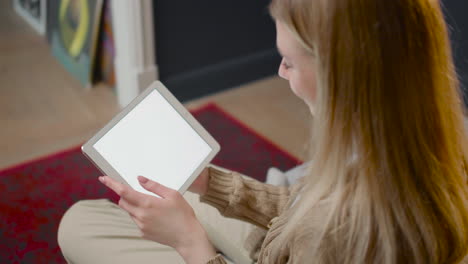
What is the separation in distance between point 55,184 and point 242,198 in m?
0.98

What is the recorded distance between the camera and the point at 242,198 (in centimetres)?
112

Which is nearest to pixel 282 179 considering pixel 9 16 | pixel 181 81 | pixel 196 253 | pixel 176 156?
pixel 176 156

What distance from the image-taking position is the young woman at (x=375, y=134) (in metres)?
0.71

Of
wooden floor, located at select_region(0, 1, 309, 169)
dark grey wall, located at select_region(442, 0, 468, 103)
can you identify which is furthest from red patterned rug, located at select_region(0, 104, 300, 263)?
dark grey wall, located at select_region(442, 0, 468, 103)

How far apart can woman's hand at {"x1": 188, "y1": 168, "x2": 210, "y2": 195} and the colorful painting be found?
1.35 metres

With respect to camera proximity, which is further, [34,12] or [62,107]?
[34,12]

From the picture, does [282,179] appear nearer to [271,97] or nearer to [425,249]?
[425,249]

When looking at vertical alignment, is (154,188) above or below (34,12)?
above

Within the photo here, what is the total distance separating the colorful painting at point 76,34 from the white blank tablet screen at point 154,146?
4.17 feet

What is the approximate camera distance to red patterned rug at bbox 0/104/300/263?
5.39 feet

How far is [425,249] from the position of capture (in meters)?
0.76

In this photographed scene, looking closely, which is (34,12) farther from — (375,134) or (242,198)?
(375,134)

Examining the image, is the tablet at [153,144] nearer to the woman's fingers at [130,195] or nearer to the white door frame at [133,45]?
the woman's fingers at [130,195]

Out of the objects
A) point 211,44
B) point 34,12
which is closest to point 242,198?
point 211,44
